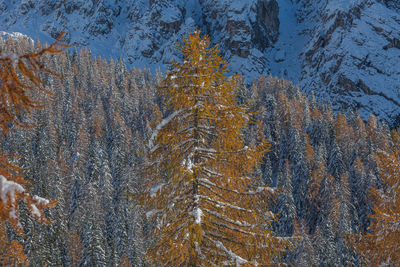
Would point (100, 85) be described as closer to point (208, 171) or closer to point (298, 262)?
point (298, 262)

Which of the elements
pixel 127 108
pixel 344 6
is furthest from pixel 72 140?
pixel 344 6

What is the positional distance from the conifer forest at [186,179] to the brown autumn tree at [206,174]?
0.10 ft

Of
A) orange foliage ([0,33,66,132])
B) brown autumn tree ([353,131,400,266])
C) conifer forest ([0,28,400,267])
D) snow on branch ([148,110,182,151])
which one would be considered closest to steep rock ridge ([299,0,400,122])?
conifer forest ([0,28,400,267])

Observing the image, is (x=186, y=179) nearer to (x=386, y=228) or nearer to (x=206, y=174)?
(x=206, y=174)

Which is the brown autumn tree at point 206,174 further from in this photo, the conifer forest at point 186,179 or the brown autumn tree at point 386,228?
the brown autumn tree at point 386,228

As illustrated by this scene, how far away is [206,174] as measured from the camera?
7.32m

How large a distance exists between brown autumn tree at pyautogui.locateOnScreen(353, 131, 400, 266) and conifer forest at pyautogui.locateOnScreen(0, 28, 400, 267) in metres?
0.03

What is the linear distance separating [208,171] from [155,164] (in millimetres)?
1259

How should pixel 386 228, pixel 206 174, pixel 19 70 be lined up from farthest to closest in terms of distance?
pixel 386 228
pixel 206 174
pixel 19 70

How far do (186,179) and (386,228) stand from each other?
18.4 ft

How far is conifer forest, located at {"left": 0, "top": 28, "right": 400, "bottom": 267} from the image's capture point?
6.52 metres

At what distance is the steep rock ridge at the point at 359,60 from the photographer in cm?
15762

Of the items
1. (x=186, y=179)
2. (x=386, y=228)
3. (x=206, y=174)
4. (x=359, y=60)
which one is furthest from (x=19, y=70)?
(x=359, y=60)

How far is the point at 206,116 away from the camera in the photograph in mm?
7555
